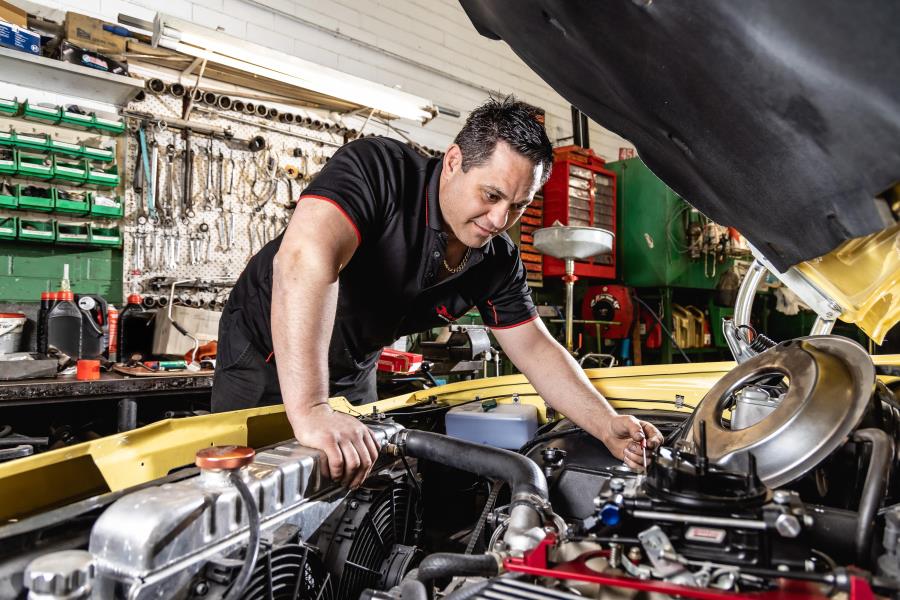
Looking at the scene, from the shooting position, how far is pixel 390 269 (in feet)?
5.64

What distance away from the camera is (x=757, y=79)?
74cm

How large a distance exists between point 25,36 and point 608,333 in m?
4.88

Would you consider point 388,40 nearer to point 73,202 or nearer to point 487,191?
point 73,202

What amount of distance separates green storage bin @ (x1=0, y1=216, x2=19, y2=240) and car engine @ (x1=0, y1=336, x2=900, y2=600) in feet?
8.63

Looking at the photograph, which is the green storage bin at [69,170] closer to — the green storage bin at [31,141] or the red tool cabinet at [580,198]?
the green storage bin at [31,141]

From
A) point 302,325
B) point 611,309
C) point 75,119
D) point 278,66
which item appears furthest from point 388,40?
point 302,325

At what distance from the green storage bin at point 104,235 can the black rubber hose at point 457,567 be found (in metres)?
2.99

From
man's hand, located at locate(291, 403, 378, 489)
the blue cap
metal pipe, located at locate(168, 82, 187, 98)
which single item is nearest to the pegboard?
metal pipe, located at locate(168, 82, 187, 98)

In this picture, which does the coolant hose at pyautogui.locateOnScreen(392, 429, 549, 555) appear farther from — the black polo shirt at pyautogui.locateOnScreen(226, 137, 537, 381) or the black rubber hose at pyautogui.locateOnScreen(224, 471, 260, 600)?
the black polo shirt at pyautogui.locateOnScreen(226, 137, 537, 381)

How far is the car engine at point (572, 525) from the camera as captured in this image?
614 mm

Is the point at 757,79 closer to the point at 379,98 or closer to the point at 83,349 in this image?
the point at 83,349

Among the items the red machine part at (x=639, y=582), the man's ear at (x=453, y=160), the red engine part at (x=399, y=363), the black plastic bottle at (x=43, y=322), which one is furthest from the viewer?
the red engine part at (x=399, y=363)

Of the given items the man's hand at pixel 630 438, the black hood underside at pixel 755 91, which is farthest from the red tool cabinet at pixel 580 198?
the black hood underside at pixel 755 91

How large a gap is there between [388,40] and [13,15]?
2678 millimetres
